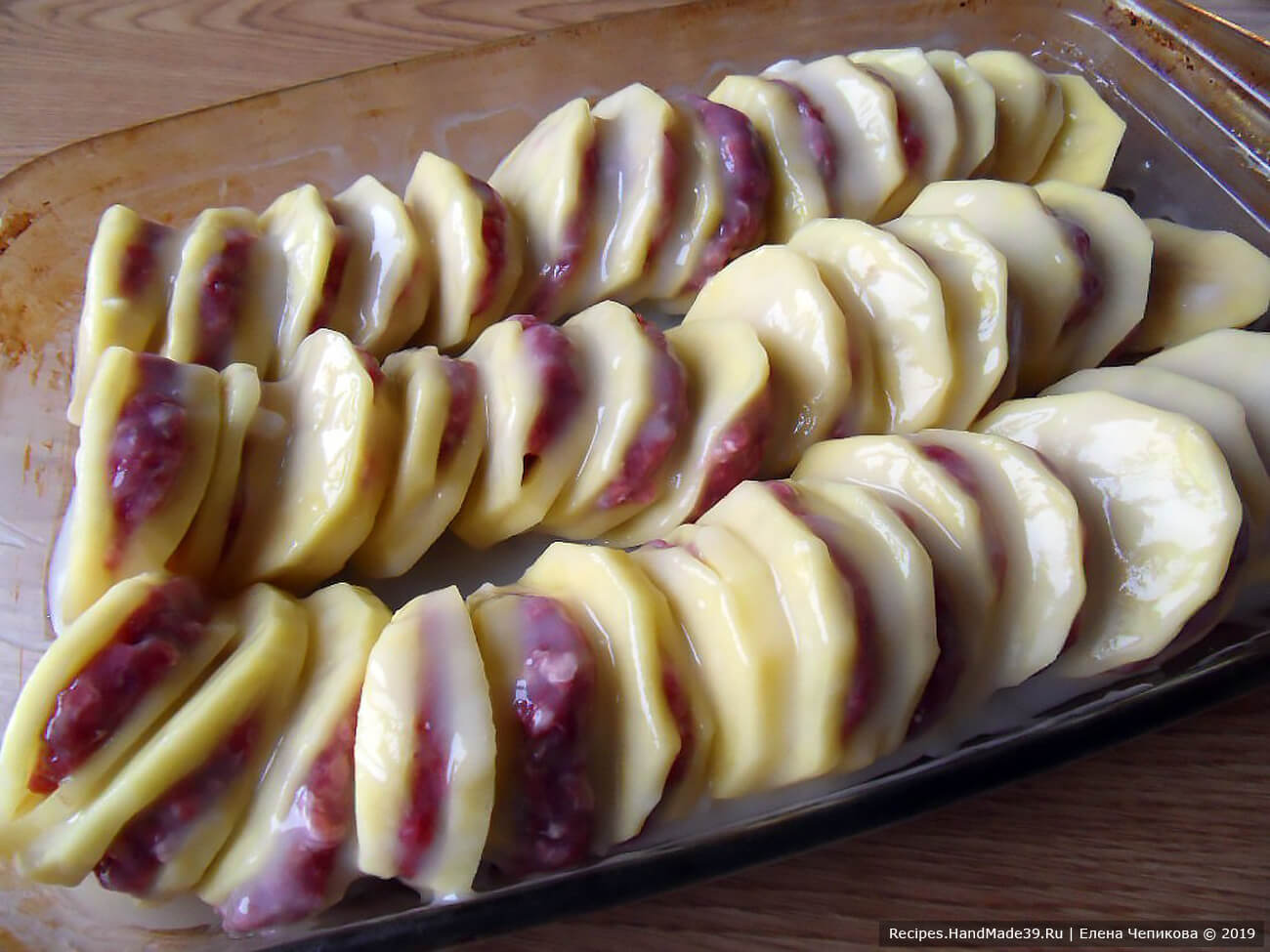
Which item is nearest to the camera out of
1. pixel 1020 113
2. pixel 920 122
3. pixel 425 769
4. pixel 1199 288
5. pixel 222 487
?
pixel 425 769

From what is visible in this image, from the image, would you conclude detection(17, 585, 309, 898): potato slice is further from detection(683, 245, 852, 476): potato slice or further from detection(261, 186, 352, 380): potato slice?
detection(683, 245, 852, 476): potato slice

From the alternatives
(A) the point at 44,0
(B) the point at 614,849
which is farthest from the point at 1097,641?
(A) the point at 44,0

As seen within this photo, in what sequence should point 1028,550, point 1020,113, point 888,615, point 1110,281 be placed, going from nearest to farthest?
1. point 888,615
2. point 1028,550
3. point 1110,281
4. point 1020,113

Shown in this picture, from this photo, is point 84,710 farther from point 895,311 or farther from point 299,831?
point 895,311

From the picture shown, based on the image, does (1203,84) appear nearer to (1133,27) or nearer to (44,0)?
(1133,27)

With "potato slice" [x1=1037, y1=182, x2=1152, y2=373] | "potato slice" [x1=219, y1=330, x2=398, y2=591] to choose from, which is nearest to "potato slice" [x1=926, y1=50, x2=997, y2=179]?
"potato slice" [x1=1037, y1=182, x2=1152, y2=373]

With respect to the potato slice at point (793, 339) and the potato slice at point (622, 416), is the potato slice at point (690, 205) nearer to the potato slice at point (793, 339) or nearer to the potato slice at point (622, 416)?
the potato slice at point (793, 339)

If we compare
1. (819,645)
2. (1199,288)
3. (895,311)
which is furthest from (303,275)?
(1199,288)
